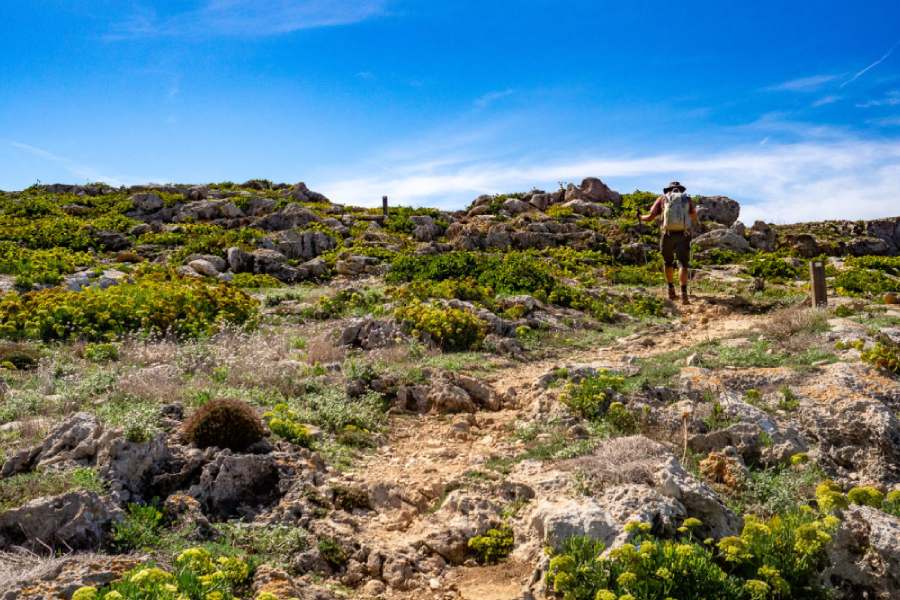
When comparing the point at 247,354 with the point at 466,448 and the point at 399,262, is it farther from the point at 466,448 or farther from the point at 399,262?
the point at 399,262

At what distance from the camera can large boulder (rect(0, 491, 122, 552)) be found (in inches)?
187

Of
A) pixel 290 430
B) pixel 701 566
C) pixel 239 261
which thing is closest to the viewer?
pixel 701 566

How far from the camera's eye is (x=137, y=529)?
16.3ft

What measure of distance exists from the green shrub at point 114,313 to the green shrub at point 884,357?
417 inches

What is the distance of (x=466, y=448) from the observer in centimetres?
744

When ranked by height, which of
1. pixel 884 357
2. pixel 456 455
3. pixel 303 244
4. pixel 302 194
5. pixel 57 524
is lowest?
pixel 456 455

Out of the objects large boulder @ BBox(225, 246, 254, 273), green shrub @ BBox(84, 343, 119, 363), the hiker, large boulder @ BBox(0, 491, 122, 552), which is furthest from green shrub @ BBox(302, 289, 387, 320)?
large boulder @ BBox(0, 491, 122, 552)

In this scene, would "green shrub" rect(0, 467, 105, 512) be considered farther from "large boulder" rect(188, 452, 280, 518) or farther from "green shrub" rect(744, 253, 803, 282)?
"green shrub" rect(744, 253, 803, 282)

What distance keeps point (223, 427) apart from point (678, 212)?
37.6 ft

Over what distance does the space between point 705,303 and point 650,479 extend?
10705 millimetres

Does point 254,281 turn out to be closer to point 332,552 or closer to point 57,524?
point 57,524

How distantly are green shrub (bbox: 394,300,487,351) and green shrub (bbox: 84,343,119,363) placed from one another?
4889 mm

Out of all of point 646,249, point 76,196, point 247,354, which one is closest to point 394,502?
point 247,354

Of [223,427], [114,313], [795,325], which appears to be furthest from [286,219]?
[223,427]
